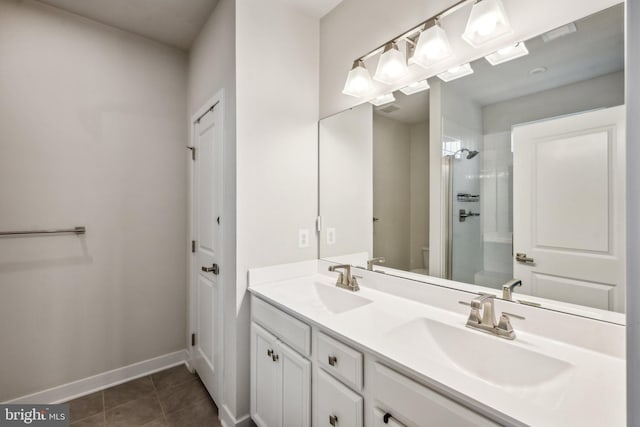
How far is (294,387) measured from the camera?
50.4 inches

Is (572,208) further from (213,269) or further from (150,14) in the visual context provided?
(150,14)

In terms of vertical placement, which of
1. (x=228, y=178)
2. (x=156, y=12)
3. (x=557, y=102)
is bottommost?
(x=228, y=178)

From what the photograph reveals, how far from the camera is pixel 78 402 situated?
6.32 ft

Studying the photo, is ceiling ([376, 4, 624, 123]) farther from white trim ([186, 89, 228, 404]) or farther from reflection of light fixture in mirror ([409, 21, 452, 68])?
white trim ([186, 89, 228, 404])

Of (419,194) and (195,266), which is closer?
(419,194)

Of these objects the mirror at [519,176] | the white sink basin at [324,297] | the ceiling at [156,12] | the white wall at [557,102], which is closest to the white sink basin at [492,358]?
the mirror at [519,176]

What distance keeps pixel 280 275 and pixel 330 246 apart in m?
0.39

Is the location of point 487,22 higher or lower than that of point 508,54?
higher

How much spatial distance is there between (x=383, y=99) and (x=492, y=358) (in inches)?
52.4

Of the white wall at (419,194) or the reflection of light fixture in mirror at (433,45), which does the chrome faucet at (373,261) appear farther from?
the reflection of light fixture in mirror at (433,45)

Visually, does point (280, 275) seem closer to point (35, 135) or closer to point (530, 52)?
point (530, 52)

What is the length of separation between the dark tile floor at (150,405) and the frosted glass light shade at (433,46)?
7.74ft

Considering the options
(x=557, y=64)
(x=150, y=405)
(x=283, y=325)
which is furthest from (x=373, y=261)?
(x=150, y=405)

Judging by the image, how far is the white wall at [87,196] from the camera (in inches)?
71.1
